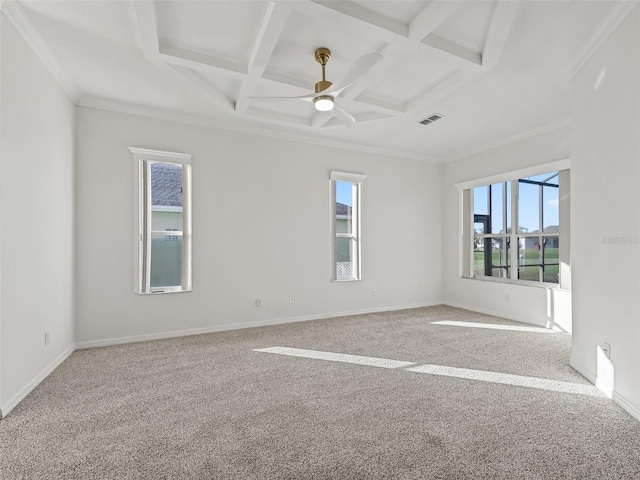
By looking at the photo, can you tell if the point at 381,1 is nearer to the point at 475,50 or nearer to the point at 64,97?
the point at 475,50

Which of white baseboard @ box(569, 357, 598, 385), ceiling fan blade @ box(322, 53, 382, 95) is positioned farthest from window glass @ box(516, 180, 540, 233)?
ceiling fan blade @ box(322, 53, 382, 95)

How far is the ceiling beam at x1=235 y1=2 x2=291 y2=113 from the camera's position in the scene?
7.54 feet

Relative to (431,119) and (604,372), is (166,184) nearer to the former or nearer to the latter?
(431,119)

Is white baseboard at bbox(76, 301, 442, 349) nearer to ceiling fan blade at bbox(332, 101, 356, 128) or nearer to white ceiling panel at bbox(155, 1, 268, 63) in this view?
ceiling fan blade at bbox(332, 101, 356, 128)

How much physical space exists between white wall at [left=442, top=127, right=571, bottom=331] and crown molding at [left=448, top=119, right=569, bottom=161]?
5 centimetres

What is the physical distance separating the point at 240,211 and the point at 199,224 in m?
0.58

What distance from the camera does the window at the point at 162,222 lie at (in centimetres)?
400

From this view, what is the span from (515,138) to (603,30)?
2.64 m

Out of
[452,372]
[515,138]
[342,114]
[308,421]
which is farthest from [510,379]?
[515,138]

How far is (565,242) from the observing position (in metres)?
4.45

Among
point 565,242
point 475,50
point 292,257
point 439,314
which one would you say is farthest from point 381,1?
point 439,314

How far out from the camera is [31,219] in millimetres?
2678

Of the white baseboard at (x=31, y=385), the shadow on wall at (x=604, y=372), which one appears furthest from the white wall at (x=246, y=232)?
the shadow on wall at (x=604, y=372)

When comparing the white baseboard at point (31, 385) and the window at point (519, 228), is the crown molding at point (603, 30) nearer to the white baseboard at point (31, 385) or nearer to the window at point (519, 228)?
the window at point (519, 228)
